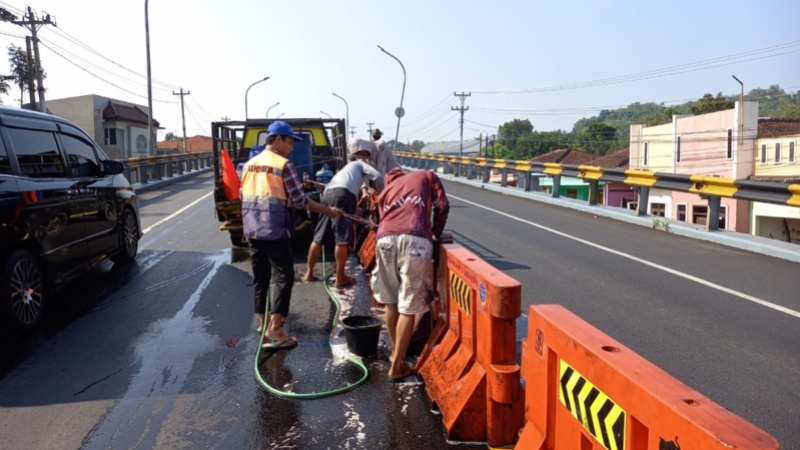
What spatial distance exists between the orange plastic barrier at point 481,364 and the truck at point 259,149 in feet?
18.3

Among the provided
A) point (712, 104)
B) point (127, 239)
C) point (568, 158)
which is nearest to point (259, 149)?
point (127, 239)

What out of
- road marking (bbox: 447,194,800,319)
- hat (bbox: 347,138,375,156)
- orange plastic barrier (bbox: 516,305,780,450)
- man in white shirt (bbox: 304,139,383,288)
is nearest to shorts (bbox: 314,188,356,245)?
man in white shirt (bbox: 304,139,383,288)

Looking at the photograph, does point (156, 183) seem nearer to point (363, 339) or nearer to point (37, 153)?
point (37, 153)

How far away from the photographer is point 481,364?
385cm

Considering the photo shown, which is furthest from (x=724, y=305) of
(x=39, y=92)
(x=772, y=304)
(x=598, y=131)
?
(x=598, y=131)

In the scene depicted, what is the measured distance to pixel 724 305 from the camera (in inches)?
258

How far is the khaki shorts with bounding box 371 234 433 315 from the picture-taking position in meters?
4.66

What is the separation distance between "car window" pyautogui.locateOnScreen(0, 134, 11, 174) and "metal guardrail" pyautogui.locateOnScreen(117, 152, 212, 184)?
1601 centimetres

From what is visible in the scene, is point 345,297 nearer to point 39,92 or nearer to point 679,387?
point 679,387

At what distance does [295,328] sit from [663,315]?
11.8 ft

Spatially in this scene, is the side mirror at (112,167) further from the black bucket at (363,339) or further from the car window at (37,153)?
the black bucket at (363,339)

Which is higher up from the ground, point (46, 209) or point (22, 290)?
point (46, 209)

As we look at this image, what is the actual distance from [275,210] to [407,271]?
1501 millimetres

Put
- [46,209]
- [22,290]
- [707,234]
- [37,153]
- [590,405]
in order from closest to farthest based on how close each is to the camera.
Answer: [590,405]
[22,290]
[46,209]
[37,153]
[707,234]
